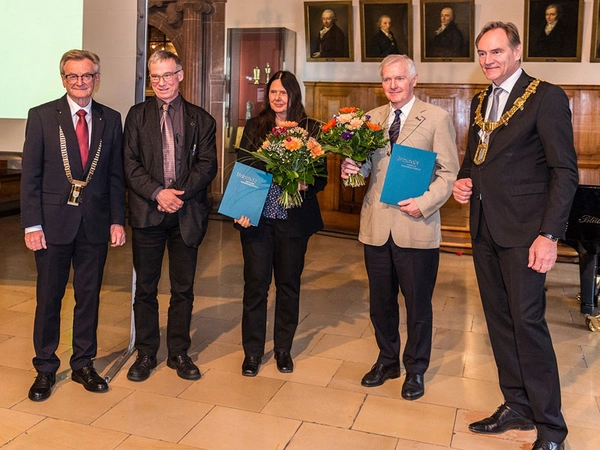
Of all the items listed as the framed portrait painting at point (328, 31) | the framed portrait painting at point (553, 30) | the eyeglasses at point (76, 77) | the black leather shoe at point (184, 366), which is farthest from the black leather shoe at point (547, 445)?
the framed portrait painting at point (328, 31)

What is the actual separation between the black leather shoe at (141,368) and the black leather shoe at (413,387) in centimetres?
150

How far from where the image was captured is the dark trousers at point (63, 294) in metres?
3.84

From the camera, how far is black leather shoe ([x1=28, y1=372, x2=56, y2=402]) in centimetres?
380

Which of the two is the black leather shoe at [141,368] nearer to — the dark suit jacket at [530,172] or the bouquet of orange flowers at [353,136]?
the bouquet of orange flowers at [353,136]

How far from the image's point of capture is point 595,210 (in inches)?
227

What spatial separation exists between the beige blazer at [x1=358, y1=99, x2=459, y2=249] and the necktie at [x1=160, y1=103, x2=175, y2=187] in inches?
42.5

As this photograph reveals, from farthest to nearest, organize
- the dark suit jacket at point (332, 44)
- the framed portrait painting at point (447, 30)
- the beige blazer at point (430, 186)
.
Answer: the dark suit jacket at point (332, 44)
the framed portrait painting at point (447, 30)
the beige blazer at point (430, 186)

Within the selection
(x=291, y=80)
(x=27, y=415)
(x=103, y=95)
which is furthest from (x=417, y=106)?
(x=27, y=415)

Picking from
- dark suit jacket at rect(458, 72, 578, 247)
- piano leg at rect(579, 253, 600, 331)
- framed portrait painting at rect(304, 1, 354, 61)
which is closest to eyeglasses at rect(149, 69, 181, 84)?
dark suit jacket at rect(458, 72, 578, 247)

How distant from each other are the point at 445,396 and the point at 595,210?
8.35 feet

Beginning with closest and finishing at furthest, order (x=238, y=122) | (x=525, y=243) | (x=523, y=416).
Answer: (x=525, y=243) → (x=523, y=416) → (x=238, y=122)

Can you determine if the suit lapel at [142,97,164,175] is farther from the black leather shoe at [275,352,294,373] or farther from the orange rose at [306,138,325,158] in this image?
the black leather shoe at [275,352,294,373]

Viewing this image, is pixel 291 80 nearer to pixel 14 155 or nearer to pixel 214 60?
pixel 14 155

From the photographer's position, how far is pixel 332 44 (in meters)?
10.7
